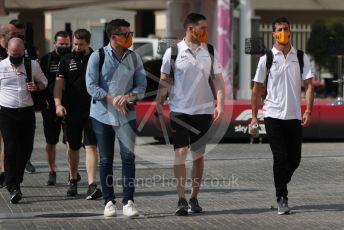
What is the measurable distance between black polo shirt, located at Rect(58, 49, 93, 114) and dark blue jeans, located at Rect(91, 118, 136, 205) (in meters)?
1.45

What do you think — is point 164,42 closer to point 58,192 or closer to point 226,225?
point 58,192

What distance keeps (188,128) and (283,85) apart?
1.07 m

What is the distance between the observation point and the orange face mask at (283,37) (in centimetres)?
1013

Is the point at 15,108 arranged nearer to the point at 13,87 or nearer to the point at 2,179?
the point at 13,87

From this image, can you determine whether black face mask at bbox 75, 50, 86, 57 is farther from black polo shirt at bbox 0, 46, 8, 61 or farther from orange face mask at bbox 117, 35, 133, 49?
orange face mask at bbox 117, 35, 133, 49

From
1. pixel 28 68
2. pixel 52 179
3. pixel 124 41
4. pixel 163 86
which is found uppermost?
pixel 124 41

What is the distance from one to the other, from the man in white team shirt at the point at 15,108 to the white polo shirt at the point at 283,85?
2.73 m

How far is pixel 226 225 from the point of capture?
30.7 ft

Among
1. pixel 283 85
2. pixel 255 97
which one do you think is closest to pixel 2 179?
pixel 255 97

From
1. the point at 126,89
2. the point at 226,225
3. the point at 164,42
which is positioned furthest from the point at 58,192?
the point at 164,42

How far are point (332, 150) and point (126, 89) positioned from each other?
7475 mm

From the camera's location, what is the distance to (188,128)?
1008 cm

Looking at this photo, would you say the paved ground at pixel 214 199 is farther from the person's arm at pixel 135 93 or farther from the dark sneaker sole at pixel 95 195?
the person's arm at pixel 135 93

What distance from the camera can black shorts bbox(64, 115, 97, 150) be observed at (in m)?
11.4
